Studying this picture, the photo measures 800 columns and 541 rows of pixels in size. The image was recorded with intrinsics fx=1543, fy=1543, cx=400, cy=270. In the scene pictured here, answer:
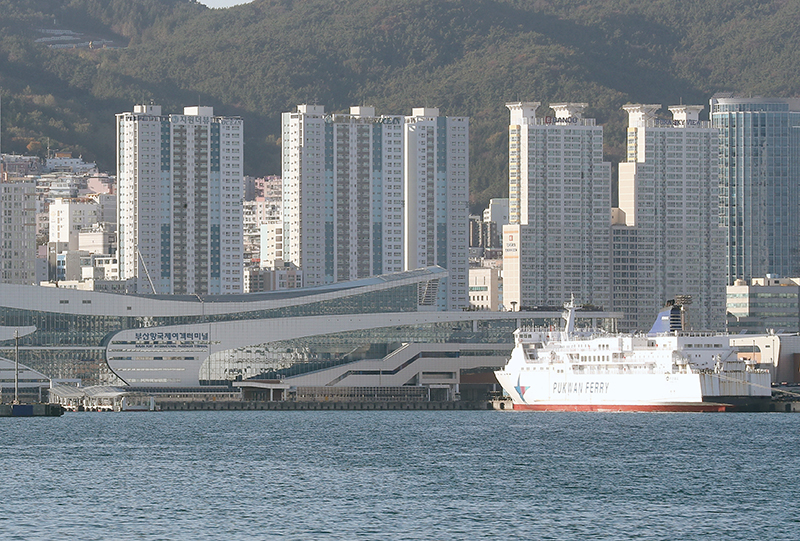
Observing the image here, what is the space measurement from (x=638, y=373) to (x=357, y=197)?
244 ft

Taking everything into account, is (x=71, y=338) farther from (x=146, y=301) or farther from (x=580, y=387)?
(x=580, y=387)

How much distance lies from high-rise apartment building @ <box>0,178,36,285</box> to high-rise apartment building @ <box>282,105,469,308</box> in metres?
29.7

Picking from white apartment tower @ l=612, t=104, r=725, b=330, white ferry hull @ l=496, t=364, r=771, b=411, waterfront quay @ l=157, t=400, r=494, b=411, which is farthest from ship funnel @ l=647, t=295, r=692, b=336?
white apartment tower @ l=612, t=104, r=725, b=330

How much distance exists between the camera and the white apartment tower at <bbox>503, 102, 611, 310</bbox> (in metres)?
177

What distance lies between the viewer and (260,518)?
57.2 metres

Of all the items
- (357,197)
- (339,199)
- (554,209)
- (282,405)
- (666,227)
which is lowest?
(282,405)

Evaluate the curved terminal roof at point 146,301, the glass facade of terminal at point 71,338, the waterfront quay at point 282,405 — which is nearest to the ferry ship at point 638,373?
the waterfront quay at point 282,405

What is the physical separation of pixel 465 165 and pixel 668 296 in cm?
2931

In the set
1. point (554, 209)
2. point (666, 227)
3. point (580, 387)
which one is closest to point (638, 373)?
point (580, 387)

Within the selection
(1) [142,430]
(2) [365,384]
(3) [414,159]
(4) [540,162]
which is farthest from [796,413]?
(3) [414,159]

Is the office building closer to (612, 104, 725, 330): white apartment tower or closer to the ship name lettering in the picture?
(612, 104, 725, 330): white apartment tower

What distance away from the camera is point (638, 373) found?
4432 inches

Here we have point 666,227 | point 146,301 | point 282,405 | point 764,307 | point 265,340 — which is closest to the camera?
point 282,405

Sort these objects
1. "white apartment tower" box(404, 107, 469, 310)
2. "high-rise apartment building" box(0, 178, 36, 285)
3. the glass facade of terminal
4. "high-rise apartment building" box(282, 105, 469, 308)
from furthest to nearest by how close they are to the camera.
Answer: "white apartment tower" box(404, 107, 469, 310) → "high-rise apartment building" box(282, 105, 469, 308) → "high-rise apartment building" box(0, 178, 36, 285) → the glass facade of terminal
